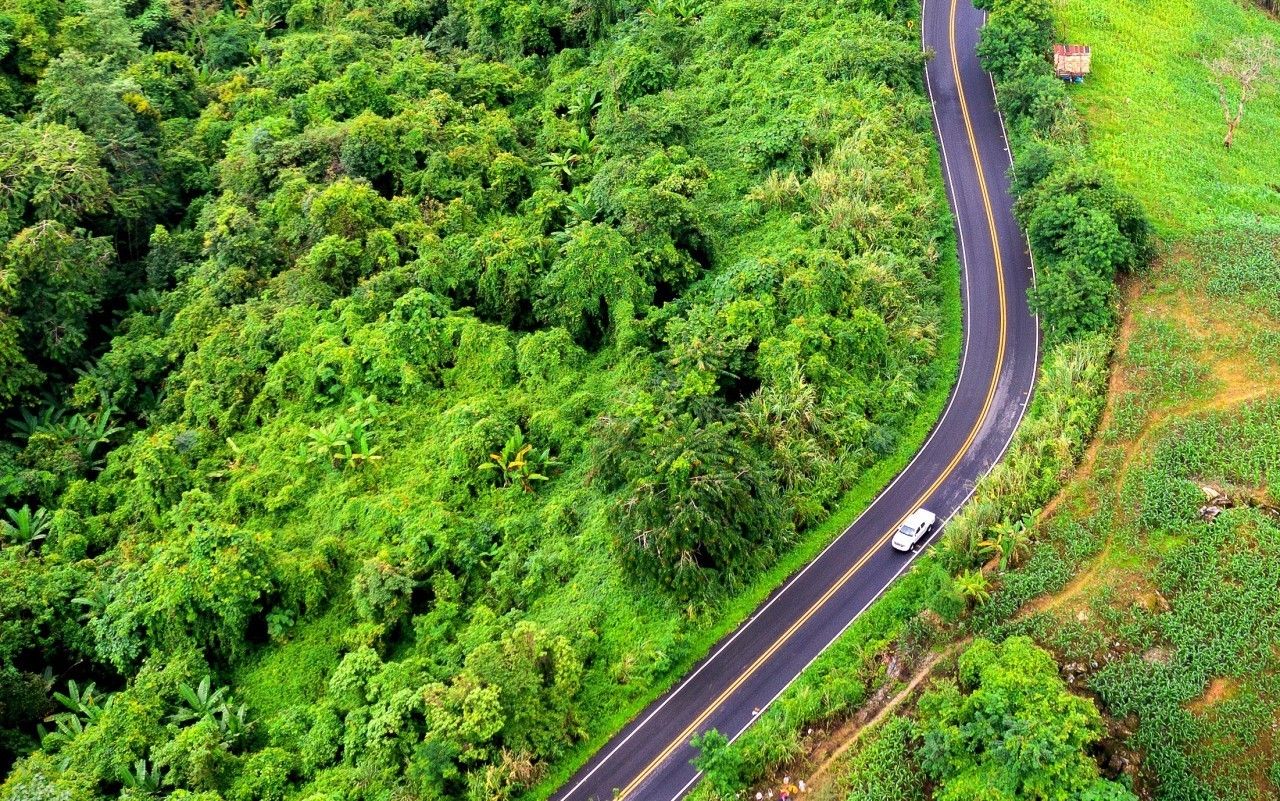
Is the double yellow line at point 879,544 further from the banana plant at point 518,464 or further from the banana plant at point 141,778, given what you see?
the banana plant at point 141,778

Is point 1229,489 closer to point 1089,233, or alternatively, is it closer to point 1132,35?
point 1089,233

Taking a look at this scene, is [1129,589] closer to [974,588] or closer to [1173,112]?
[974,588]

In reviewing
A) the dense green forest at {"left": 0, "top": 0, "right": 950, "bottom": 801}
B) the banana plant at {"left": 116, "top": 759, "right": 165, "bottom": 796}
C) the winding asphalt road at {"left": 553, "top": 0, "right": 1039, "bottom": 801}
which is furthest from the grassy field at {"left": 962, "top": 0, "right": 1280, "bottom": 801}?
the banana plant at {"left": 116, "top": 759, "right": 165, "bottom": 796}

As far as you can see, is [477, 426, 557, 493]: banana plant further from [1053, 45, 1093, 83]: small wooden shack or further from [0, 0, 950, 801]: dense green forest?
[1053, 45, 1093, 83]: small wooden shack

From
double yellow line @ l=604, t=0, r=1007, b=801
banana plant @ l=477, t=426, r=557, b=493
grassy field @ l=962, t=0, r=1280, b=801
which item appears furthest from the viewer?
banana plant @ l=477, t=426, r=557, b=493

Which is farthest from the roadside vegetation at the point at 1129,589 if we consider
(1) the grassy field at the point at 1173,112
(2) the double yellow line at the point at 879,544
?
(1) the grassy field at the point at 1173,112

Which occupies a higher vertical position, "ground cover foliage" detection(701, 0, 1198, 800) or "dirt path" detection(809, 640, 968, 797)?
"ground cover foliage" detection(701, 0, 1198, 800)
